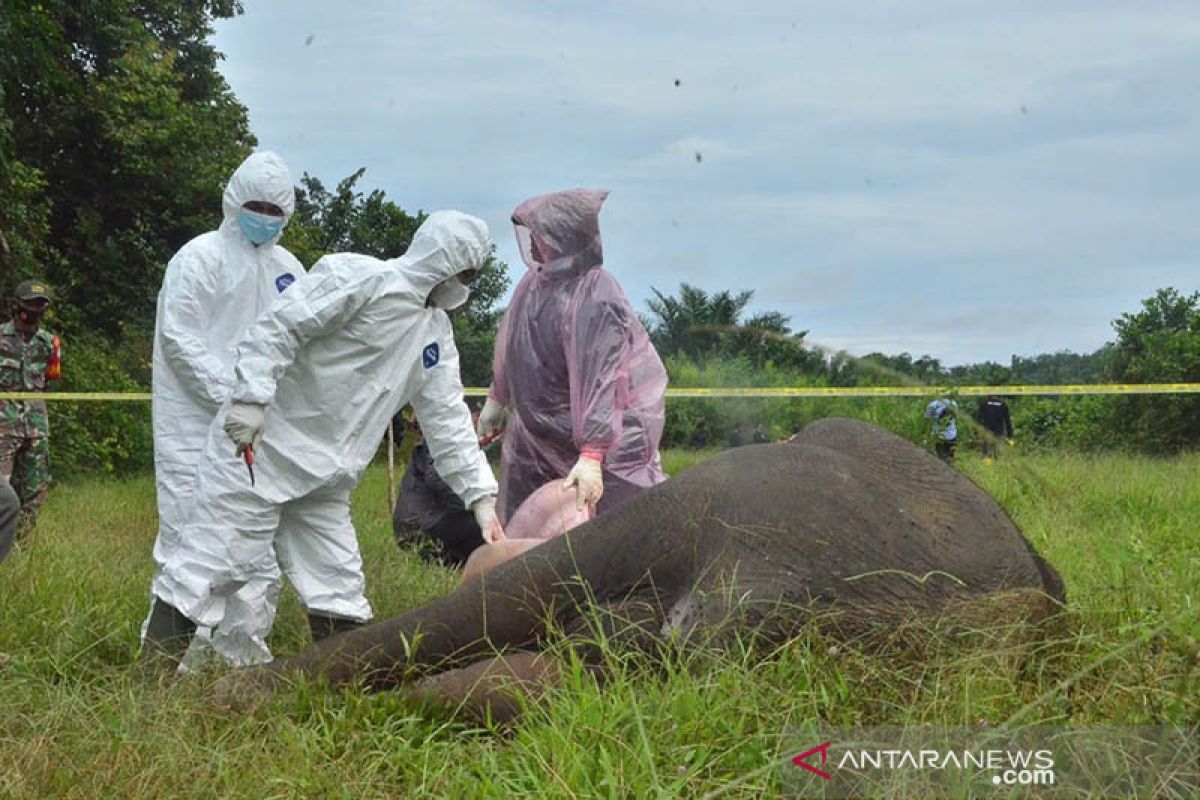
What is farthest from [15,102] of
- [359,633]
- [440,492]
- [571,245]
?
[359,633]

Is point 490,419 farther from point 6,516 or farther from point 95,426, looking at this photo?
point 95,426

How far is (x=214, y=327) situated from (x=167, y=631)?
136 centimetres

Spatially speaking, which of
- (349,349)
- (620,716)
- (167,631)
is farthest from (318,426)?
(620,716)

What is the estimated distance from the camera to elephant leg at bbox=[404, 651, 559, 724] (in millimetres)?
3225

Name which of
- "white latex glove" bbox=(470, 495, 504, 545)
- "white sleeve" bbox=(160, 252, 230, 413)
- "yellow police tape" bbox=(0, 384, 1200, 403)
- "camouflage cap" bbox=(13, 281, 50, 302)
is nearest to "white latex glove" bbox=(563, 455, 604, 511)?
"white latex glove" bbox=(470, 495, 504, 545)

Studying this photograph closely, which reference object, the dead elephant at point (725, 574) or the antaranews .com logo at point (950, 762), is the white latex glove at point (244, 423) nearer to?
the dead elephant at point (725, 574)

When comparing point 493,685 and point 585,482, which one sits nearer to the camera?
point 493,685

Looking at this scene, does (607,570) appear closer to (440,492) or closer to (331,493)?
(331,493)

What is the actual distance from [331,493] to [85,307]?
15.5 metres

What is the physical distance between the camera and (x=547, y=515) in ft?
15.5

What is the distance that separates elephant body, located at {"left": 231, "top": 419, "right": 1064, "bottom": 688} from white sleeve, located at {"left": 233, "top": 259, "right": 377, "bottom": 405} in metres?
0.96

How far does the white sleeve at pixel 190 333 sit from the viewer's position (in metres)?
4.96

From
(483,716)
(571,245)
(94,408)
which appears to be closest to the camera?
(483,716)

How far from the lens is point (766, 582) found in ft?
10.8
